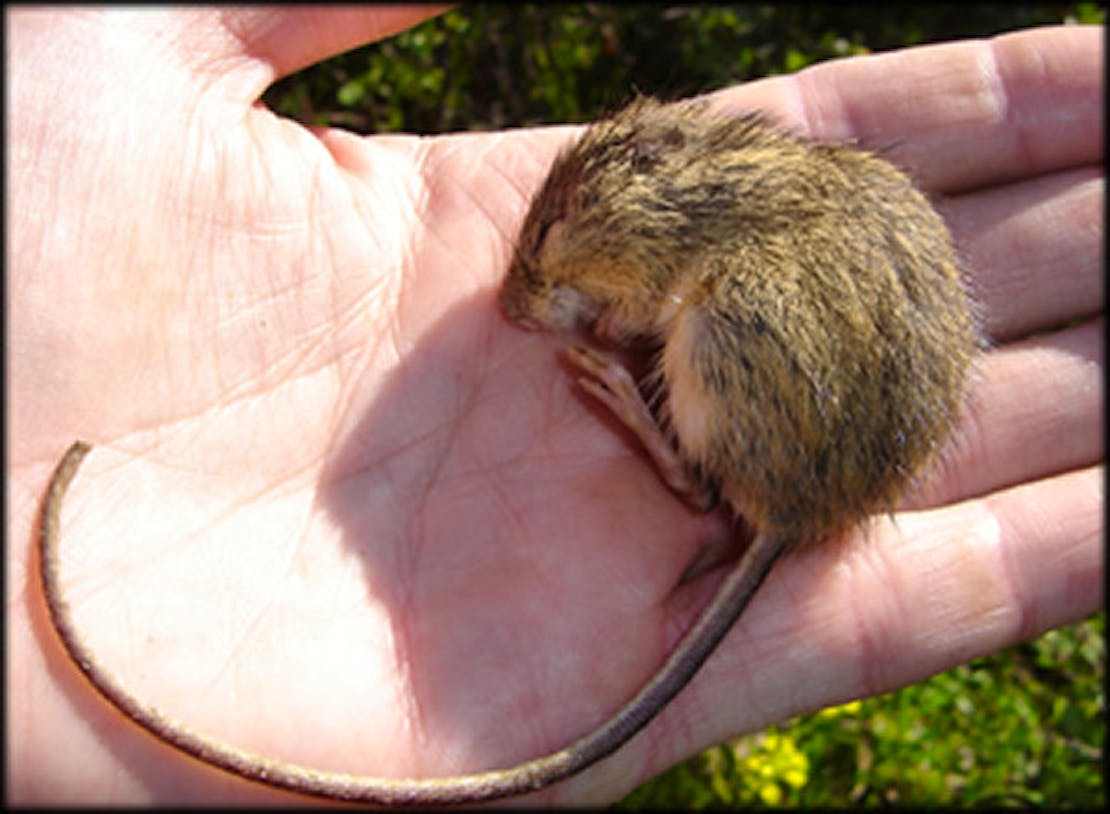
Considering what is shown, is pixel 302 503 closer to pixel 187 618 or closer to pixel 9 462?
pixel 187 618

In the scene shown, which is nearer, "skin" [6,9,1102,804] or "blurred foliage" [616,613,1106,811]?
"skin" [6,9,1102,804]

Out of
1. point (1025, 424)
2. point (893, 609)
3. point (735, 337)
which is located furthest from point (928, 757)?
point (735, 337)

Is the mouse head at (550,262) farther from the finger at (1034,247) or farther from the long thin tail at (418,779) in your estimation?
the finger at (1034,247)

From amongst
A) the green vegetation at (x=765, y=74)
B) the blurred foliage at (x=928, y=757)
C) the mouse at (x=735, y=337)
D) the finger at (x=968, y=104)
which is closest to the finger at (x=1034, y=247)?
the finger at (x=968, y=104)

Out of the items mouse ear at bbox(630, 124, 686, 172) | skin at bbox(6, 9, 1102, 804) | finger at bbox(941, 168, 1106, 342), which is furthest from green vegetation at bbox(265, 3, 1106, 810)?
finger at bbox(941, 168, 1106, 342)

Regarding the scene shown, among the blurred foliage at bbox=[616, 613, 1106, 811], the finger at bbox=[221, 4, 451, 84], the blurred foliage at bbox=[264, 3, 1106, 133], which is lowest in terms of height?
the blurred foliage at bbox=[616, 613, 1106, 811]

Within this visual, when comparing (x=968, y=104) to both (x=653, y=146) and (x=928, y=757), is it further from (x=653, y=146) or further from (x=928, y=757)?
(x=928, y=757)

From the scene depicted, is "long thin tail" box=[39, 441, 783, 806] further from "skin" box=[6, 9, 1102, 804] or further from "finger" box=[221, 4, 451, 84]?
"finger" box=[221, 4, 451, 84]
